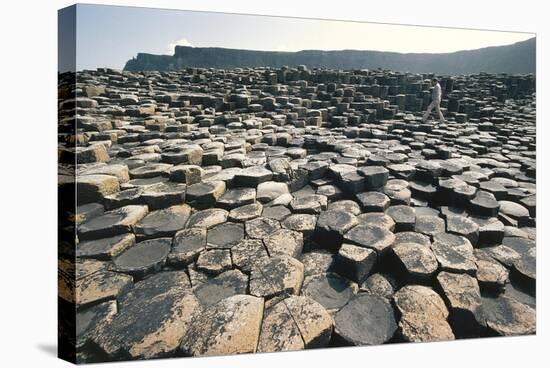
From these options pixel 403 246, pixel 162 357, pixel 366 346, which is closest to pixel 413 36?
pixel 403 246

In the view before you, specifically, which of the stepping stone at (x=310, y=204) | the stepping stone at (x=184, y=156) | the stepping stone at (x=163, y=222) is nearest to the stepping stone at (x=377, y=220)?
the stepping stone at (x=310, y=204)

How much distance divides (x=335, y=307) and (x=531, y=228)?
1.86 meters

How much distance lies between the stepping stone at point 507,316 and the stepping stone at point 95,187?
2511 millimetres

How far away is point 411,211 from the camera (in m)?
2.57

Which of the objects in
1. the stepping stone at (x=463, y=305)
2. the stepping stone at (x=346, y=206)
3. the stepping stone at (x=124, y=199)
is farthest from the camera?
the stepping stone at (x=346, y=206)

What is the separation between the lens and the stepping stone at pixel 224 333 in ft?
5.30

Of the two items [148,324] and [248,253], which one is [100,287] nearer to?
[148,324]

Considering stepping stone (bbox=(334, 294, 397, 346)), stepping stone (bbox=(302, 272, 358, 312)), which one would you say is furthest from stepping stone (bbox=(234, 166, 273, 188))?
stepping stone (bbox=(334, 294, 397, 346))

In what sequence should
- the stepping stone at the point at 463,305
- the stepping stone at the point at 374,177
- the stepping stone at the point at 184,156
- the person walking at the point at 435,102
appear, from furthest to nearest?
the person walking at the point at 435,102 < the stepping stone at the point at 184,156 < the stepping stone at the point at 374,177 < the stepping stone at the point at 463,305

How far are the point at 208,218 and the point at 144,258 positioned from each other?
51cm

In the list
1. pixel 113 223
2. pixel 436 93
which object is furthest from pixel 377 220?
pixel 436 93

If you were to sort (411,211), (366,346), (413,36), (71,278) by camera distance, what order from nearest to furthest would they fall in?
1. (71,278)
2. (366,346)
3. (413,36)
4. (411,211)

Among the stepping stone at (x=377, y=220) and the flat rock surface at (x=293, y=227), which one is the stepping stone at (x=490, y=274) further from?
the stepping stone at (x=377, y=220)

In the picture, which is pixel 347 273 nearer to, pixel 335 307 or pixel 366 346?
pixel 335 307
